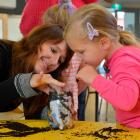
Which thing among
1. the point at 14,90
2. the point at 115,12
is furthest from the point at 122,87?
the point at 115,12

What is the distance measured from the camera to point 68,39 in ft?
4.13

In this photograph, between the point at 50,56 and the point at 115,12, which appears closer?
the point at 50,56

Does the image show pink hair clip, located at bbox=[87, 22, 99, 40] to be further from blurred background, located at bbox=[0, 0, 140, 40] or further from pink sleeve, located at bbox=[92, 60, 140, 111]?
blurred background, located at bbox=[0, 0, 140, 40]

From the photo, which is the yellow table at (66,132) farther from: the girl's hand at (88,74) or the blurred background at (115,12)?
the blurred background at (115,12)

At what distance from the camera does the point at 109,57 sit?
125 cm

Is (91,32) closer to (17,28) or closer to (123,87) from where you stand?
(123,87)

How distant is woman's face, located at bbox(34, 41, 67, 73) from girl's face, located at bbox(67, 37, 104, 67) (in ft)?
0.61

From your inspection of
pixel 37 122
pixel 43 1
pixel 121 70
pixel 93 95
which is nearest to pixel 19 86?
pixel 37 122

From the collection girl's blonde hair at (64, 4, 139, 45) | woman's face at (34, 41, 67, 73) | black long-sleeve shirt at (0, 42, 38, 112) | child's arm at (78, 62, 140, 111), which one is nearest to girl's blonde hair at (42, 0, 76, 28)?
woman's face at (34, 41, 67, 73)

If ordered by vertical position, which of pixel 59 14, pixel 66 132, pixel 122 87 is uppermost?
pixel 59 14

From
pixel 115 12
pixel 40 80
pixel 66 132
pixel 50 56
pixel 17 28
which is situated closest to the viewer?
pixel 66 132

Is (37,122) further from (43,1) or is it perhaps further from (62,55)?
(43,1)

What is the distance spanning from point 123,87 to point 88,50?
0.67 ft

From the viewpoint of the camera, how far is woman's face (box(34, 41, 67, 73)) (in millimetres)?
1406
